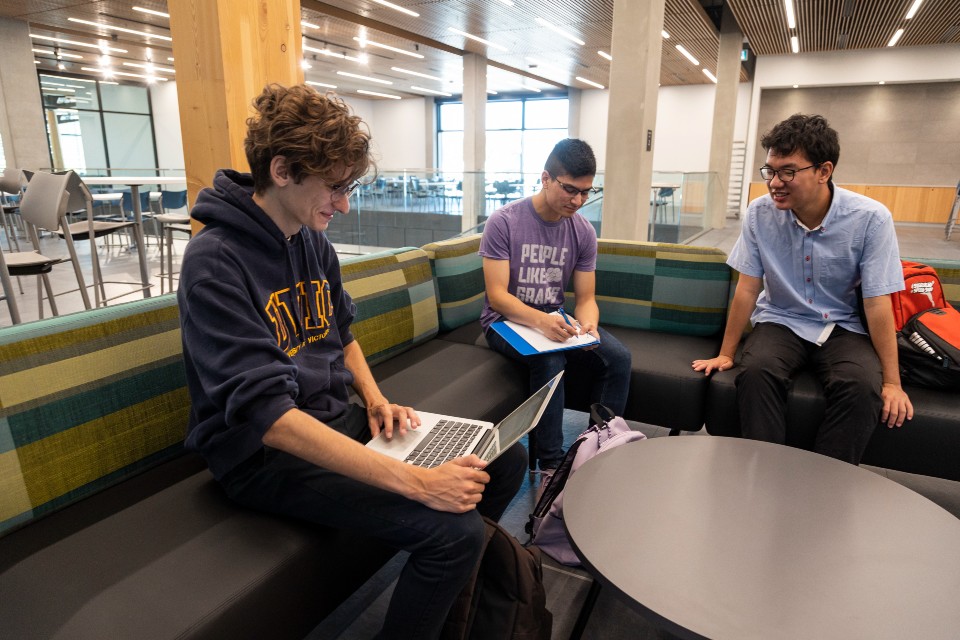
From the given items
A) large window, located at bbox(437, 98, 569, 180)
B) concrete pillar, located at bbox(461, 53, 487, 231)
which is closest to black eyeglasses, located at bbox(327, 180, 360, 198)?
concrete pillar, located at bbox(461, 53, 487, 231)

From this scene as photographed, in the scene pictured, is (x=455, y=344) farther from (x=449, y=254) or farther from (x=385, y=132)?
(x=385, y=132)

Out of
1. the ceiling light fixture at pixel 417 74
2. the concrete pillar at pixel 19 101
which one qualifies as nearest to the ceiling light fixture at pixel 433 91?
the ceiling light fixture at pixel 417 74

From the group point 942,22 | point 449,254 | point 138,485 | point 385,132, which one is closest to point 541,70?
point 942,22

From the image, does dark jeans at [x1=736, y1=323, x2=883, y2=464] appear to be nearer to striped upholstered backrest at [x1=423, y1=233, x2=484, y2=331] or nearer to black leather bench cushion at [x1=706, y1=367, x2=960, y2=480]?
black leather bench cushion at [x1=706, y1=367, x2=960, y2=480]

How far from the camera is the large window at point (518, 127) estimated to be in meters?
17.0

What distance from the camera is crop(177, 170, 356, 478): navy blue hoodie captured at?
1.04 m

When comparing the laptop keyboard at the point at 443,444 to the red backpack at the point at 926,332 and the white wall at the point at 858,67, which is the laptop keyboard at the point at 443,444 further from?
the white wall at the point at 858,67

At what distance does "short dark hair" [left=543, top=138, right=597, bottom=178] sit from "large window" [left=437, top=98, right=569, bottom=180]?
14997mm

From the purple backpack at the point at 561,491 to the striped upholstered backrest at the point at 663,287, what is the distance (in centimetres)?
104

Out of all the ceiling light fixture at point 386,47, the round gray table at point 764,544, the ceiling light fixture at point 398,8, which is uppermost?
the ceiling light fixture at point 386,47

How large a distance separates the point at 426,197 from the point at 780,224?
5310mm

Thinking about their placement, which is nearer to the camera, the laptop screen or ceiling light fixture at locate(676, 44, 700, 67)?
the laptop screen

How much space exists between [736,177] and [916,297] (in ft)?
38.9

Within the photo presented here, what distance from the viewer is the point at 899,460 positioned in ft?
6.20
